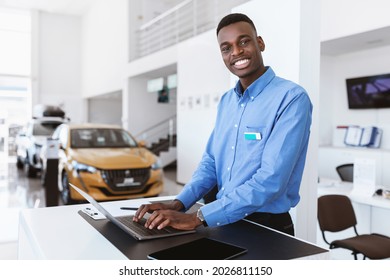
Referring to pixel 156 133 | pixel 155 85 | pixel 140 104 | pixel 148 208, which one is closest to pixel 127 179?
pixel 148 208

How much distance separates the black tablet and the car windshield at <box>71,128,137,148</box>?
4.74m

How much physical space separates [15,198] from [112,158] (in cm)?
183

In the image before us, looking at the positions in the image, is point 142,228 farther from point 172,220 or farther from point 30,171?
point 30,171

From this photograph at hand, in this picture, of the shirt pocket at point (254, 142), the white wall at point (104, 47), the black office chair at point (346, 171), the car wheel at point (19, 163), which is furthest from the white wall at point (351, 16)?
the car wheel at point (19, 163)

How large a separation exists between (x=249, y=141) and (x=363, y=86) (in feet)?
18.0

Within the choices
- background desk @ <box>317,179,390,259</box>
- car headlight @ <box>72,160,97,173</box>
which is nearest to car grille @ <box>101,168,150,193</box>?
car headlight @ <box>72,160,97,173</box>

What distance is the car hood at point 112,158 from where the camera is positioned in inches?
192

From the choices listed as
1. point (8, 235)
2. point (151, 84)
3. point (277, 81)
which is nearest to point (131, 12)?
point (151, 84)

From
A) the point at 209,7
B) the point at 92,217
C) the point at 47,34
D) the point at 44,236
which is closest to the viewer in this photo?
the point at 44,236

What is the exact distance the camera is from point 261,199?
1.23 meters

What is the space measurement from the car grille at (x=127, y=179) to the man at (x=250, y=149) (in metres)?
3.37

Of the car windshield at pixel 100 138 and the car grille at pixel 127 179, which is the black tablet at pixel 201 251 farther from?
the car windshield at pixel 100 138
